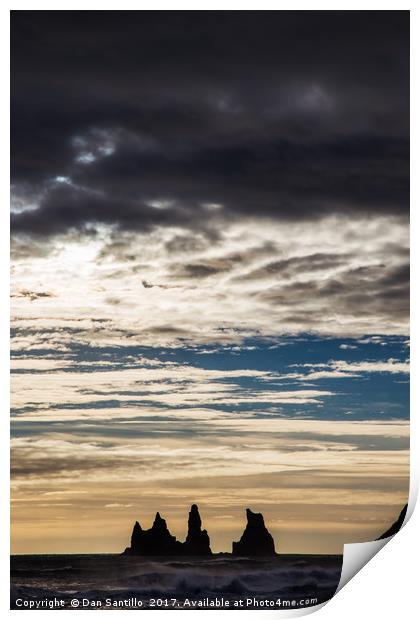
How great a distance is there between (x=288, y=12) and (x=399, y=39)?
1.86ft

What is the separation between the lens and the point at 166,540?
4.61 metres

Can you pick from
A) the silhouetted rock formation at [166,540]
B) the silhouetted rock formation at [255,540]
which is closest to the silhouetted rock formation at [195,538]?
the silhouetted rock formation at [166,540]

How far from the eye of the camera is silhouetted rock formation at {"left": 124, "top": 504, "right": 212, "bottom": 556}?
4.60 meters

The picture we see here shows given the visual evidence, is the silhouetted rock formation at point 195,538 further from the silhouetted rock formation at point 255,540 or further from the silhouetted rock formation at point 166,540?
the silhouetted rock formation at point 255,540

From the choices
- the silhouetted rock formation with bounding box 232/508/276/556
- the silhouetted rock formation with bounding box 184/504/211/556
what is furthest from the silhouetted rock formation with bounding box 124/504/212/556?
the silhouetted rock formation with bounding box 232/508/276/556

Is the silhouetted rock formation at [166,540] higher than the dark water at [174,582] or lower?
higher

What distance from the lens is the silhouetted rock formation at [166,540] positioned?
15.1ft

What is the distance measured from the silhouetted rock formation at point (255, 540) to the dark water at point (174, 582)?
50 mm

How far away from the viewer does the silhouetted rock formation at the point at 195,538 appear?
15.2 feet

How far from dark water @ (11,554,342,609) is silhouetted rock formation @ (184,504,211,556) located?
6 centimetres

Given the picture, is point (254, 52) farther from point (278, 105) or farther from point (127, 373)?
point (127, 373)

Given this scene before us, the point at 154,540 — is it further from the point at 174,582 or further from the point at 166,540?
the point at 174,582

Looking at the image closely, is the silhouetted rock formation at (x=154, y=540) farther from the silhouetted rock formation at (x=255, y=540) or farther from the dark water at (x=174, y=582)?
the silhouetted rock formation at (x=255, y=540)

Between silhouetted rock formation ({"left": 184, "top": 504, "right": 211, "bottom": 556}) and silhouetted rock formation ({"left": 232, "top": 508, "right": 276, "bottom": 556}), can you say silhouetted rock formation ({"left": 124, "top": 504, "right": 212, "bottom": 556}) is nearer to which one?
silhouetted rock formation ({"left": 184, "top": 504, "right": 211, "bottom": 556})
